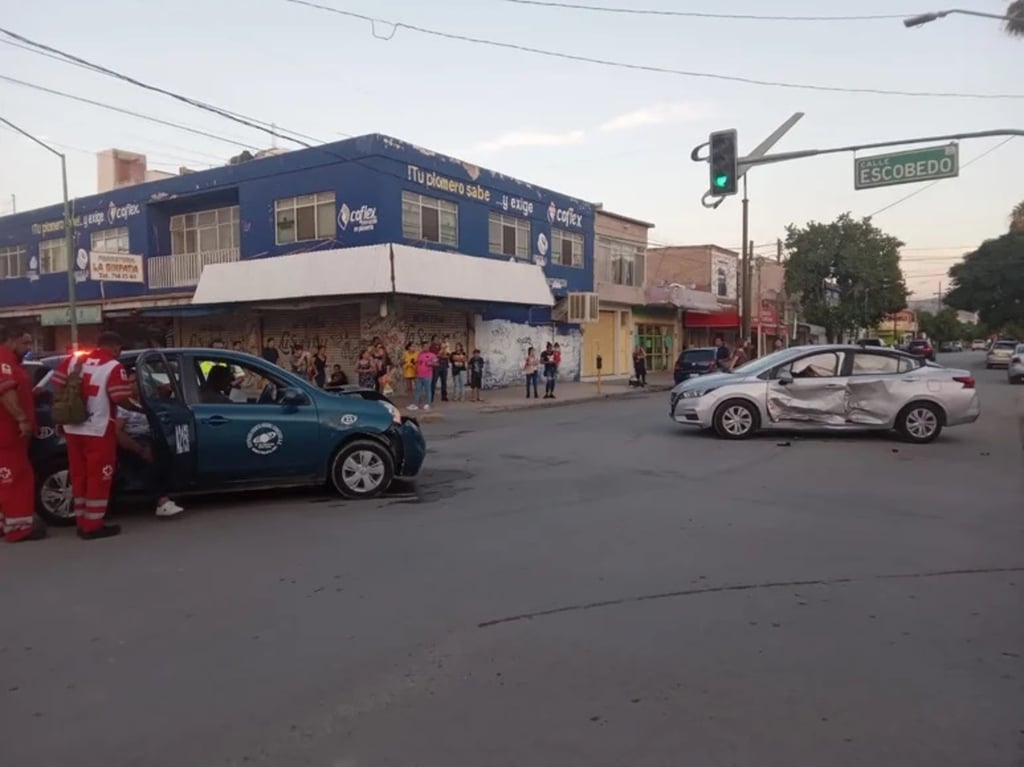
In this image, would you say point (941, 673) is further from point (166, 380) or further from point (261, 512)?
point (166, 380)

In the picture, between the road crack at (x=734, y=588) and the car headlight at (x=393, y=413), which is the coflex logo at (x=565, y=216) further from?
the road crack at (x=734, y=588)

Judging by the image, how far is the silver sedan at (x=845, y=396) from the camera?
12.3m

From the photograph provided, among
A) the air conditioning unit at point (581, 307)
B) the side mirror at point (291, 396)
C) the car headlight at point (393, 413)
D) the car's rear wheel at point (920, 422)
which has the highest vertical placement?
the air conditioning unit at point (581, 307)

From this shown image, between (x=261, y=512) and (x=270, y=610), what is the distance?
9.47 feet

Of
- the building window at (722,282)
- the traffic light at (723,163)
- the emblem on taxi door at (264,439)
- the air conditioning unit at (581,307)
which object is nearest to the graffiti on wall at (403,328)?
the air conditioning unit at (581,307)

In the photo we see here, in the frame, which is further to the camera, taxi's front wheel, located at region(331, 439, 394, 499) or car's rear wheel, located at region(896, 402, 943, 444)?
car's rear wheel, located at region(896, 402, 943, 444)

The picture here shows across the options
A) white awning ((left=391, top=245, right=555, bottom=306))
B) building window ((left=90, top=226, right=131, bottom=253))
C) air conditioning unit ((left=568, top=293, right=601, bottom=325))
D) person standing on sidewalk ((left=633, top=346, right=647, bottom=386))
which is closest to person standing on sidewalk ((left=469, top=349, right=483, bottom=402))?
white awning ((left=391, top=245, right=555, bottom=306))

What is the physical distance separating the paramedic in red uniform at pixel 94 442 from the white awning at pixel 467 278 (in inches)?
539

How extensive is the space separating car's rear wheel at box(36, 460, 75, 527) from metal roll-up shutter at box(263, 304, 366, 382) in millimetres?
16086

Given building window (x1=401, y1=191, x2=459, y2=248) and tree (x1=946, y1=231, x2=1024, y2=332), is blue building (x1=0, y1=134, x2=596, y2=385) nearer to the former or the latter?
building window (x1=401, y1=191, x2=459, y2=248)

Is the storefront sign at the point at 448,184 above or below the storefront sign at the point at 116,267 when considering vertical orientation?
above

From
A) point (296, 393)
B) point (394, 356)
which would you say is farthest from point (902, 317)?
point (296, 393)

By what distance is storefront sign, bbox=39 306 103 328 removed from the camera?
29938 mm

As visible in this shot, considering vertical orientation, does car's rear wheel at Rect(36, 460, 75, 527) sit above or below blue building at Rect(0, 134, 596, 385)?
below
